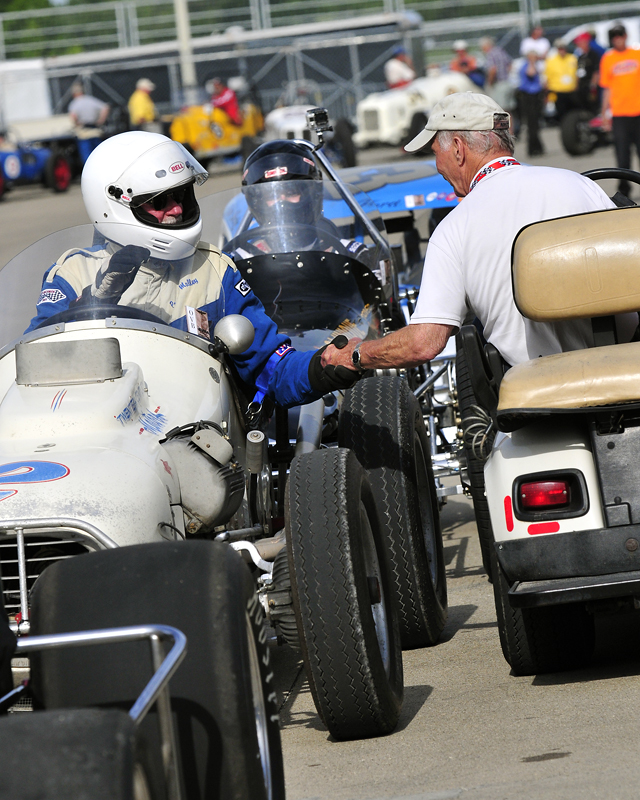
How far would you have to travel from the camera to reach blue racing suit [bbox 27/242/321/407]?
14.8 feet

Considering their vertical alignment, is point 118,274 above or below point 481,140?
below

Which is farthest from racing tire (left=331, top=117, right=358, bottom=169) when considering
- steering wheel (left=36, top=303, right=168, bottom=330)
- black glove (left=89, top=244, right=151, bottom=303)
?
steering wheel (left=36, top=303, right=168, bottom=330)

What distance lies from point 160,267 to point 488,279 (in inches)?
47.7

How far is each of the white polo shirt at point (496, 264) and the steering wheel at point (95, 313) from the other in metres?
0.98

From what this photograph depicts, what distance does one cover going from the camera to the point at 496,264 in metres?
4.28

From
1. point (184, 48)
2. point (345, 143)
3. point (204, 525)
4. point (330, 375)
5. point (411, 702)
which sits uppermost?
point (330, 375)

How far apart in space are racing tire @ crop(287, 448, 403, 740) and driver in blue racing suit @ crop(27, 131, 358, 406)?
732mm

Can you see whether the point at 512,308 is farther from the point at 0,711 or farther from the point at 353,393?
the point at 0,711

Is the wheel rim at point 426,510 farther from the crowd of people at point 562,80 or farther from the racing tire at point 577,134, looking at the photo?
the racing tire at point 577,134

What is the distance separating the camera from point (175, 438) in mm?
3928

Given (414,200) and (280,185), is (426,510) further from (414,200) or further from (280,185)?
(414,200)

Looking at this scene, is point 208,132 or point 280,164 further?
point 208,132

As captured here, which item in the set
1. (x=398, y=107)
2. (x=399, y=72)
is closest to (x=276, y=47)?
(x=399, y=72)

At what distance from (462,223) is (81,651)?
90.6 inches
